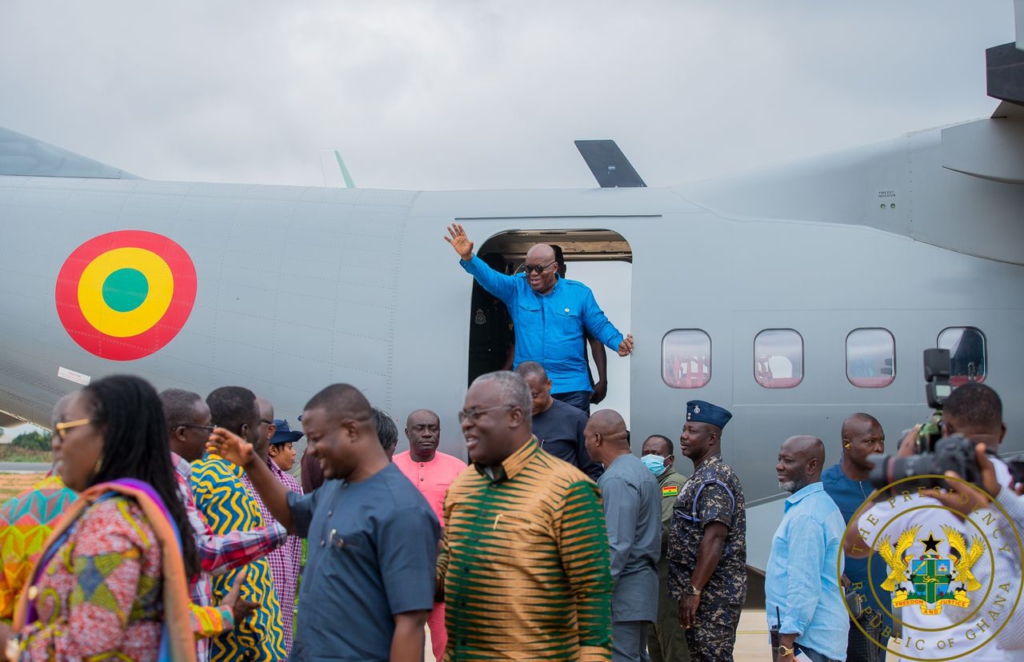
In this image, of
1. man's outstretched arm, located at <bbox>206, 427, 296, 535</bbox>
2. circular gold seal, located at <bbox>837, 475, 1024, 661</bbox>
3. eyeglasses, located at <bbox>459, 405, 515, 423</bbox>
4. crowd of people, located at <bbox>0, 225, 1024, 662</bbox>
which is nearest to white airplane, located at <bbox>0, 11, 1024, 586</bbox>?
crowd of people, located at <bbox>0, 225, 1024, 662</bbox>

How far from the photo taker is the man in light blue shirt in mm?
5672

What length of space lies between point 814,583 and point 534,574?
8.22 ft

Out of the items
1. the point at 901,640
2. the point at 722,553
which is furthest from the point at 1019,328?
the point at 901,640

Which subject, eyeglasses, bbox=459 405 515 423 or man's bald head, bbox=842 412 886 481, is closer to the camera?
eyeglasses, bbox=459 405 515 423

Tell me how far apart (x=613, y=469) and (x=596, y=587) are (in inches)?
76.3

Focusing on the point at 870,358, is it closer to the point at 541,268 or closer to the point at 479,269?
the point at 541,268

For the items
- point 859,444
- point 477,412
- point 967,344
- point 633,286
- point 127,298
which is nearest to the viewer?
point 477,412

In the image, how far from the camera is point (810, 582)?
568cm

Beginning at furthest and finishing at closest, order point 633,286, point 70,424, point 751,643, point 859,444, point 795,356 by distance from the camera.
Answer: point 751,643 < point 633,286 < point 795,356 < point 859,444 < point 70,424

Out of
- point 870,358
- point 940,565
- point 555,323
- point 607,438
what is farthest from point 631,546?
point 870,358

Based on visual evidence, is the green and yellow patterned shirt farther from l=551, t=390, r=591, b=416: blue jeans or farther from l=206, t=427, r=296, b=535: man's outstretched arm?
l=551, t=390, r=591, b=416: blue jeans

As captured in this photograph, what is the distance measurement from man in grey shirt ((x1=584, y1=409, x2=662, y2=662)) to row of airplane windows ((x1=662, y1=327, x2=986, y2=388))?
103 inches

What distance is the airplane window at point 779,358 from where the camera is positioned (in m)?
8.25

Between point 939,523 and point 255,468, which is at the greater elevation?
point 255,468
